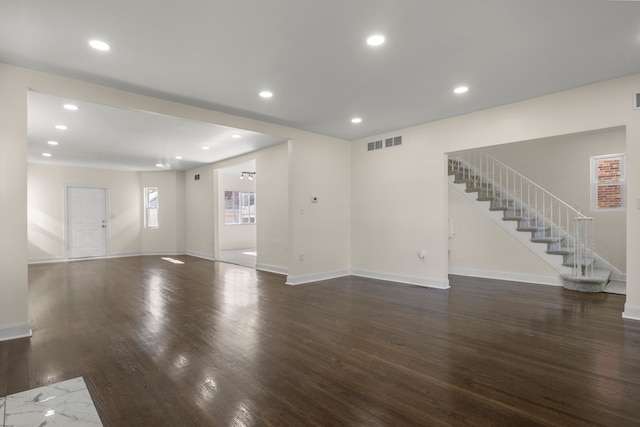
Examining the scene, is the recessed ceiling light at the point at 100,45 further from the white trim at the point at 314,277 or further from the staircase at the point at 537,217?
the staircase at the point at 537,217

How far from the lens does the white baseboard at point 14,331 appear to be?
316cm

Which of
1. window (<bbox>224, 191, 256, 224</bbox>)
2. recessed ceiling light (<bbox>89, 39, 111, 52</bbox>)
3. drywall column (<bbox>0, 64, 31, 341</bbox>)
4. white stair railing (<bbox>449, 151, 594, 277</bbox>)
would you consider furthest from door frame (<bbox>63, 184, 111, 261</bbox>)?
white stair railing (<bbox>449, 151, 594, 277</bbox>)

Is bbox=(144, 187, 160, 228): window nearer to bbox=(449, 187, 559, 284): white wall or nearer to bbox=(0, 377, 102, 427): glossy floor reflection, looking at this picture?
bbox=(0, 377, 102, 427): glossy floor reflection

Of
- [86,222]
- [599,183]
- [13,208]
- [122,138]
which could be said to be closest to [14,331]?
[13,208]

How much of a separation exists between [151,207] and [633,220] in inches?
451

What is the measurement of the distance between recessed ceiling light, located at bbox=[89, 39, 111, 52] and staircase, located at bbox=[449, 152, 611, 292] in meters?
6.18

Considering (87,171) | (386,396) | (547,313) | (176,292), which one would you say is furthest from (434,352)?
(87,171)

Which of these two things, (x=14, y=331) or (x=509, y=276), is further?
(x=509, y=276)

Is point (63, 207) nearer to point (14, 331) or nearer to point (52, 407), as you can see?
point (14, 331)

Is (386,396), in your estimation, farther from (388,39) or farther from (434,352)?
(388,39)

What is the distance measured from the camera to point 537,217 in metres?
6.46

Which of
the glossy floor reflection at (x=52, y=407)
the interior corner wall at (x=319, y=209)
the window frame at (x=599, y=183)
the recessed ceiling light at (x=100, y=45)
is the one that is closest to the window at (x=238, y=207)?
the interior corner wall at (x=319, y=209)

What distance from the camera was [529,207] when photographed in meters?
6.58

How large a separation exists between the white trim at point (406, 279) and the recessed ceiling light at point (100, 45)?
5.31m
